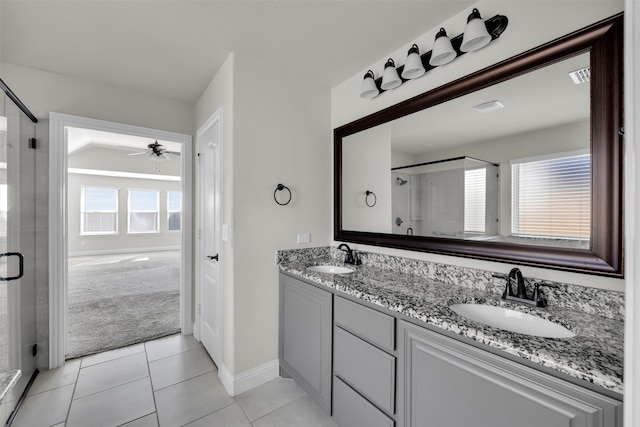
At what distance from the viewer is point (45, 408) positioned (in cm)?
185

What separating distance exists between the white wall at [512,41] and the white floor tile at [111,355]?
257 cm

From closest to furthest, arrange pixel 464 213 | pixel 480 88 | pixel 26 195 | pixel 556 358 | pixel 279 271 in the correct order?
1. pixel 556 358
2. pixel 480 88
3. pixel 464 213
4. pixel 26 195
5. pixel 279 271

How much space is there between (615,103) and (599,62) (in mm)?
202

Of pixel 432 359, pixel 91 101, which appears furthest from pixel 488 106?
pixel 91 101

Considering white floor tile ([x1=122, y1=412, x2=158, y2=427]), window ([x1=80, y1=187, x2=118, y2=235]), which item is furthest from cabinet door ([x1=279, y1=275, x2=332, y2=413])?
window ([x1=80, y1=187, x2=118, y2=235])

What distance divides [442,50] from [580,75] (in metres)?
0.68

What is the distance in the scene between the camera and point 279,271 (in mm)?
2260

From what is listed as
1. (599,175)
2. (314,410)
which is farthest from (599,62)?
(314,410)

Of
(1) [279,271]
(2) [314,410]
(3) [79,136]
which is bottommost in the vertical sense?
(2) [314,410]

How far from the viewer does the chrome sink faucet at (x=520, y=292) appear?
1.27 metres

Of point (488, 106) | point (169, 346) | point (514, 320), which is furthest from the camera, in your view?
point (169, 346)

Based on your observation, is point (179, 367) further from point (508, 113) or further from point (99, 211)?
point (99, 211)

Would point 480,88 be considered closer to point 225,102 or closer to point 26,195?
point 225,102

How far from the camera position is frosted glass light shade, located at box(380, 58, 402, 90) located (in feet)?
6.30
